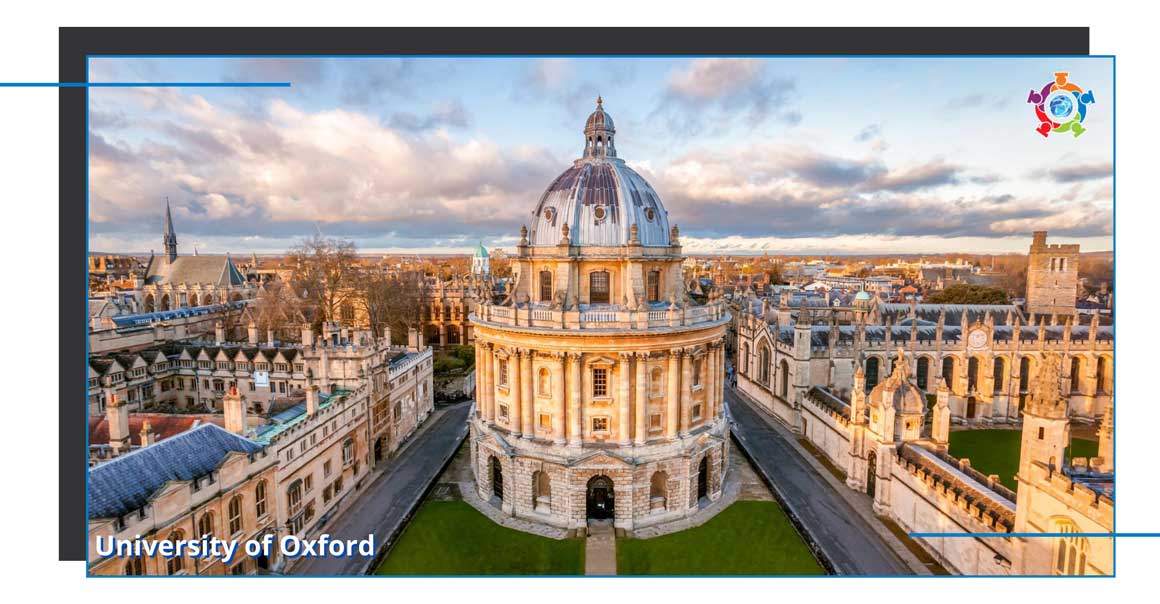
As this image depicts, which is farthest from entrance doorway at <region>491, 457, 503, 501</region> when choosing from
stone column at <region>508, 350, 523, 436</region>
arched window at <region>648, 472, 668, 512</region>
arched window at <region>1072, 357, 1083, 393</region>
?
Result: arched window at <region>1072, 357, 1083, 393</region>

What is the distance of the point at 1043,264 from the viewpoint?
17.4 metres

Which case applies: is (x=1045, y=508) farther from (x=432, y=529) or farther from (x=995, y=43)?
(x=432, y=529)

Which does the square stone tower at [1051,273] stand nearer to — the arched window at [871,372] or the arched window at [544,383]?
the arched window at [871,372]

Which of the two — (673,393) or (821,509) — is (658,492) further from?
(821,509)

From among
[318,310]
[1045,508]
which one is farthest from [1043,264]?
[318,310]

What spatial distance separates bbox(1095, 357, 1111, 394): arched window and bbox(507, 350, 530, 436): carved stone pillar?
3664 centimetres

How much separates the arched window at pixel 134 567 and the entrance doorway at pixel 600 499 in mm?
13902

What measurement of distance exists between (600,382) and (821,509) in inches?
429

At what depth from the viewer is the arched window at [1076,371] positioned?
34062 mm

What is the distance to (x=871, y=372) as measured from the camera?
35.0 meters

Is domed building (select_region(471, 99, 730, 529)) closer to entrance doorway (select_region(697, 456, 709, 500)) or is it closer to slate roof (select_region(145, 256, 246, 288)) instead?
entrance doorway (select_region(697, 456, 709, 500))

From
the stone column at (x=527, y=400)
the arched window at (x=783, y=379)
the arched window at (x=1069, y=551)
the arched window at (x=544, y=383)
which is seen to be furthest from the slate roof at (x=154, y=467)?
the arched window at (x=783, y=379)

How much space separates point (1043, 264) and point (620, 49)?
1608cm

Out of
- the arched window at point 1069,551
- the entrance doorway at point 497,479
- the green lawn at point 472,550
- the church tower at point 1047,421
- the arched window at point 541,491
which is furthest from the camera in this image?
the entrance doorway at point 497,479
